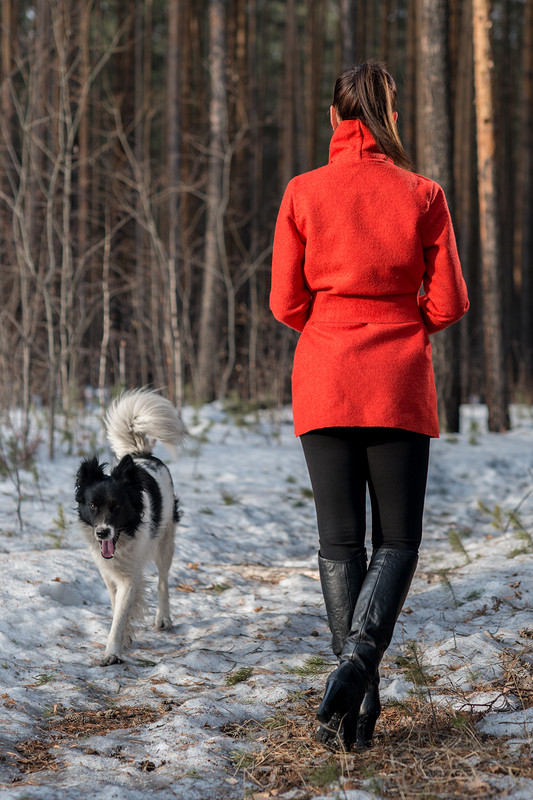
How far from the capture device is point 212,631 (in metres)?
4.07

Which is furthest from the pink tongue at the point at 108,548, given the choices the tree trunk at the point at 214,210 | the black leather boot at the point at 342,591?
the tree trunk at the point at 214,210

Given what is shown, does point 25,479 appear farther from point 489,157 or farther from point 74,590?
point 489,157

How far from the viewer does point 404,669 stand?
328 centimetres

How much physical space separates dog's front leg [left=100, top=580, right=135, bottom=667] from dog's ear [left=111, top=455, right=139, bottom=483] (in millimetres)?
529

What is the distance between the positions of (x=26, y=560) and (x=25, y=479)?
2364 millimetres

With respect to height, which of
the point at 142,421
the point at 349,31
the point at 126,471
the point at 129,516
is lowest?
the point at 129,516

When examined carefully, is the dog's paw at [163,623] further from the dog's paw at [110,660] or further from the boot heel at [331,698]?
the boot heel at [331,698]

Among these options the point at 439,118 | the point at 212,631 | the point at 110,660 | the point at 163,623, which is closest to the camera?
the point at 110,660

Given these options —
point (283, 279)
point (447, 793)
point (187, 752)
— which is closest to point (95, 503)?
point (187, 752)

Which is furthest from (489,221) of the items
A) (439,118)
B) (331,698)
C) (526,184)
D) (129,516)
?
(526,184)

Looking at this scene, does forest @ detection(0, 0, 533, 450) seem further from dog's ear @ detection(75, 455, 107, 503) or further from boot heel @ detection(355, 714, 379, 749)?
dog's ear @ detection(75, 455, 107, 503)

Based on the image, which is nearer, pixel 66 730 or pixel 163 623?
pixel 66 730

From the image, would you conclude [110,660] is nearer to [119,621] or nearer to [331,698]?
[119,621]

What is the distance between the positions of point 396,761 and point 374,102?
6.82 feet
